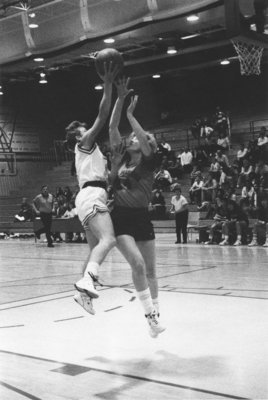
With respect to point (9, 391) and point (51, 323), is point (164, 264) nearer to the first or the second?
point (51, 323)

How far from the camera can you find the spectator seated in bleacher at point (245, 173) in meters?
17.3

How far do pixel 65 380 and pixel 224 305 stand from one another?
2.82 metres

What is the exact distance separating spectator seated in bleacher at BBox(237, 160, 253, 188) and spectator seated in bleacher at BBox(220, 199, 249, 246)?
309cm

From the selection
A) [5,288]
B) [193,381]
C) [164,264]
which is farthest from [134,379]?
[164,264]

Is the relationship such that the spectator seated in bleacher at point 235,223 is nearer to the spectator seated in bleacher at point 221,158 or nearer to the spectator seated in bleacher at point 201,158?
the spectator seated in bleacher at point 221,158

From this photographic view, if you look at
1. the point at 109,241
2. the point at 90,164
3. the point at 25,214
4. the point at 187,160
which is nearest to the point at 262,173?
the point at 187,160

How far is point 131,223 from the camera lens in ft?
14.6

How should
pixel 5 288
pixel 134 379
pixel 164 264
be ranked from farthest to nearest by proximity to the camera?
pixel 164 264 → pixel 5 288 → pixel 134 379

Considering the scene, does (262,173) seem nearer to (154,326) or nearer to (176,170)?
(176,170)

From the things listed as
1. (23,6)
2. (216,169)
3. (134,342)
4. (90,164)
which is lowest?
(134,342)

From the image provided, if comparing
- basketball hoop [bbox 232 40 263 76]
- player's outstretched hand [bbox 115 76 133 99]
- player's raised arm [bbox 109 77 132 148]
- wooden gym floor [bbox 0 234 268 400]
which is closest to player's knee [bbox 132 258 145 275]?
wooden gym floor [bbox 0 234 268 400]

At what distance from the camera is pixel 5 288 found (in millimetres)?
7859

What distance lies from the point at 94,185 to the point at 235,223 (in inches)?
409

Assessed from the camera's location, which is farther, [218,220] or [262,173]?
[262,173]
